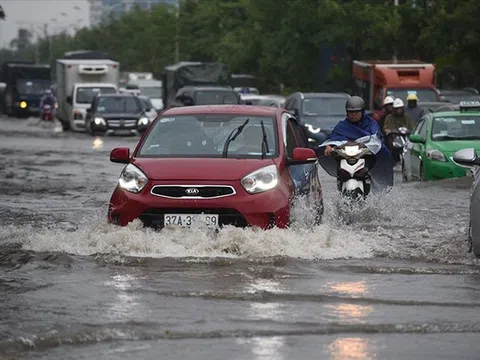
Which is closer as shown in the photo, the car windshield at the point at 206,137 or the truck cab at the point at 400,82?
the car windshield at the point at 206,137

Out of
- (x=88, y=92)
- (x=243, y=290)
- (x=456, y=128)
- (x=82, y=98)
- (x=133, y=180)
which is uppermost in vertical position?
(x=133, y=180)

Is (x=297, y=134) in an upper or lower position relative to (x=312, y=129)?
upper

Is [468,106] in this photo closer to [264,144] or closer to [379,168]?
[379,168]

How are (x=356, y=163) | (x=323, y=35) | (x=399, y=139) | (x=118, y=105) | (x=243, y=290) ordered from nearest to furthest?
(x=243, y=290) < (x=356, y=163) < (x=399, y=139) < (x=118, y=105) < (x=323, y=35)

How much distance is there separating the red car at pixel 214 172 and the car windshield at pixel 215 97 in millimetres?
29109

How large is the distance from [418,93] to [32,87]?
46.0m

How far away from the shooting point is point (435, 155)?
22.9 meters

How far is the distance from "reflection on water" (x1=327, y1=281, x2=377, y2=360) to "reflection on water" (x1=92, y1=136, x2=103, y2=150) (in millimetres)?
27489

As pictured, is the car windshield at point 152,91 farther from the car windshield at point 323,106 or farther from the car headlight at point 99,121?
the car windshield at point 323,106

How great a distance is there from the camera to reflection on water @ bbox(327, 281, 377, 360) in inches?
314

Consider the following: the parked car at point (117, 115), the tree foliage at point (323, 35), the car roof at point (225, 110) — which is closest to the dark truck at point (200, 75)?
the tree foliage at point (323, 35)

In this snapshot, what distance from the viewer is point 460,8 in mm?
46438

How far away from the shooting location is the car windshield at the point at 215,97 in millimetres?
43625

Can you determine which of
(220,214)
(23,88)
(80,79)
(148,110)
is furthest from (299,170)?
(23,88)
